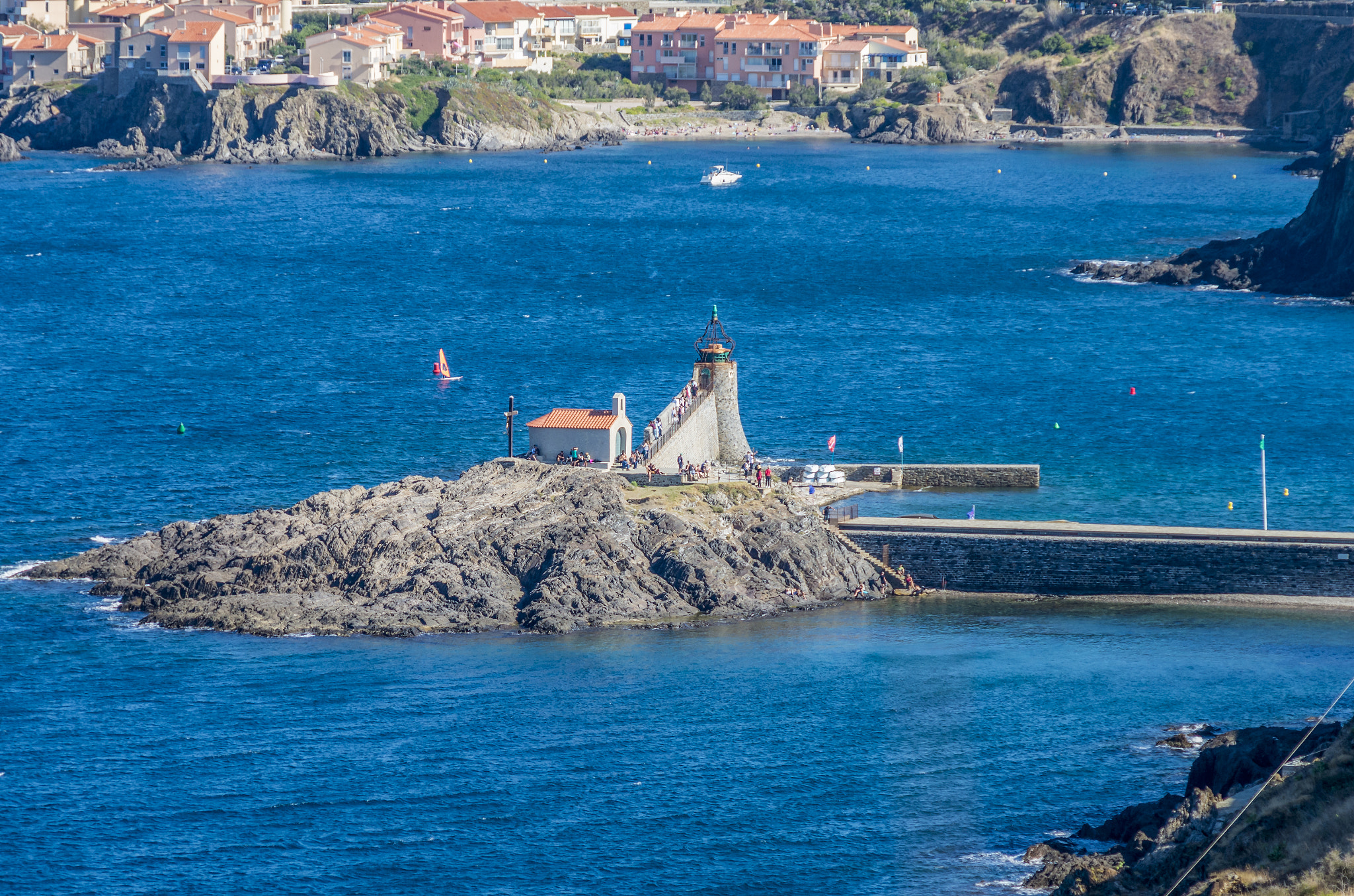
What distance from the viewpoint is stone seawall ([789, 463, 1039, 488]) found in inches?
2505

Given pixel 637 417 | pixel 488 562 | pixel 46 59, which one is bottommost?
pixel 488 562

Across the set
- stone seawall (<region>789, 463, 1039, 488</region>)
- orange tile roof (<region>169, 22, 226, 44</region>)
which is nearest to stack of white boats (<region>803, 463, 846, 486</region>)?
stone seawall (<region>789, 463, 1039, 488</region>)

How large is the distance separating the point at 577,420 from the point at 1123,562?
734 inches

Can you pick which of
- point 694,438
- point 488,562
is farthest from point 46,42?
point 488,562

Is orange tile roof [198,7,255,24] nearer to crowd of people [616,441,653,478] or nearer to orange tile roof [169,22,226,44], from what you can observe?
orange tile roof [169,22,226,44]

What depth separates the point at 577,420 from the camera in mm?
59500

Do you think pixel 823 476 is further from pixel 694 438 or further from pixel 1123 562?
pixel 1123 562

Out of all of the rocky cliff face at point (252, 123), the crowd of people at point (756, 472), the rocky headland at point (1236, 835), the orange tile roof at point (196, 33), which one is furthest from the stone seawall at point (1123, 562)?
the orange tile roof at point (196, 33)

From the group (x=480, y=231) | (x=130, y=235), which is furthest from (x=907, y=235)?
(x=130, y=235)

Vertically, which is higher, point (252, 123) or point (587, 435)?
point (252, 123)

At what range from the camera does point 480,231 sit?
447 feet

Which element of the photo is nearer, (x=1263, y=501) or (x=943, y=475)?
(x=1263, y=501)

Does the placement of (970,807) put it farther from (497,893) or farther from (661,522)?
(661,522)

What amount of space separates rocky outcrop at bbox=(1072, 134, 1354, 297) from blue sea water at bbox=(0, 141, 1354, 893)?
3587 millimetres
